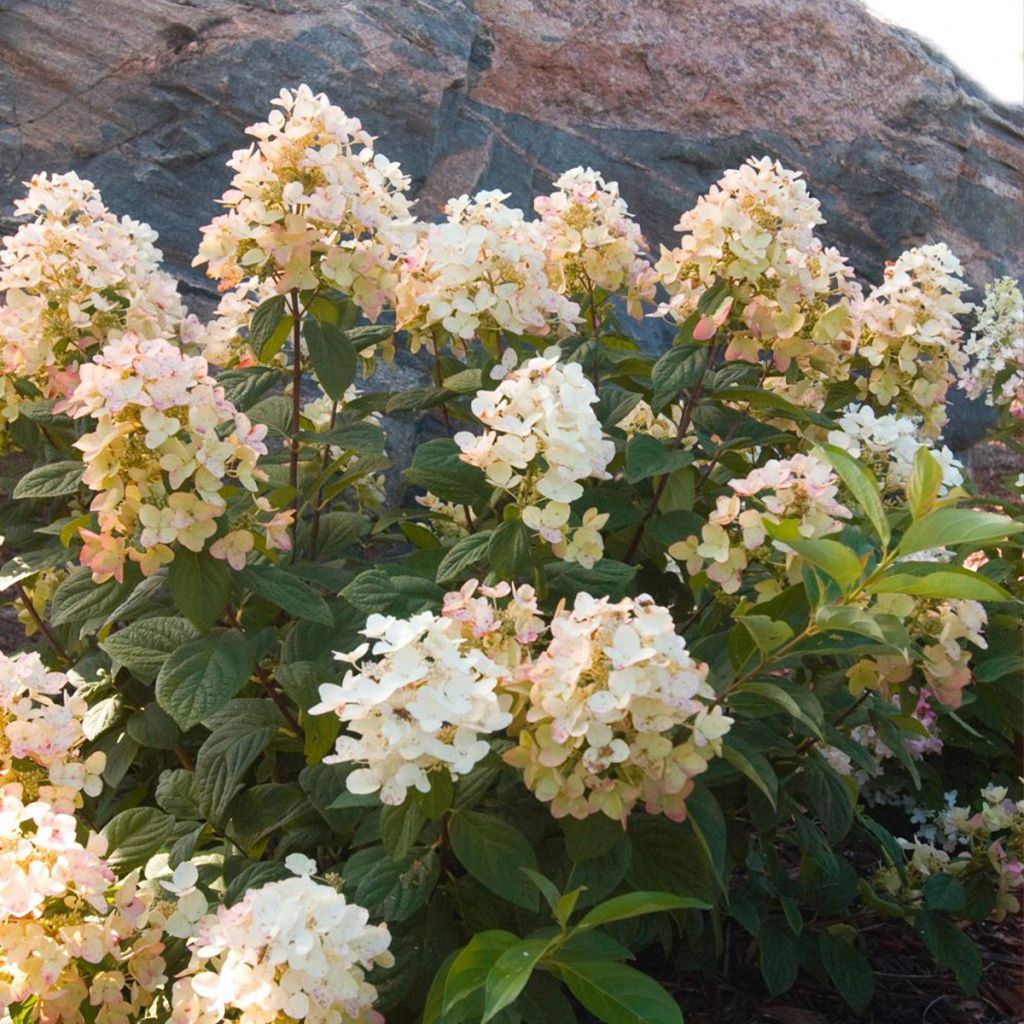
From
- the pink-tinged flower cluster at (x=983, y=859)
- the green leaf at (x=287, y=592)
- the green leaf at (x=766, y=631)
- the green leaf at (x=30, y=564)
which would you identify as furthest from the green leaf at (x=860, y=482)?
the green leaf at (x=30, y=564)

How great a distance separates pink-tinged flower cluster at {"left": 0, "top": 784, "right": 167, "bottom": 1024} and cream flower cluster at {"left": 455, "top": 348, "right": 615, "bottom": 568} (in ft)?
2.45

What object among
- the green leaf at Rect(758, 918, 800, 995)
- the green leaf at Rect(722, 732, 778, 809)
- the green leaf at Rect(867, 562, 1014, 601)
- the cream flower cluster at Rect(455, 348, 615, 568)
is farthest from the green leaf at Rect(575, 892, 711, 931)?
the green leaf at Rect(758, 918, 800, 995)

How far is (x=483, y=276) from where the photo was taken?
2.27m

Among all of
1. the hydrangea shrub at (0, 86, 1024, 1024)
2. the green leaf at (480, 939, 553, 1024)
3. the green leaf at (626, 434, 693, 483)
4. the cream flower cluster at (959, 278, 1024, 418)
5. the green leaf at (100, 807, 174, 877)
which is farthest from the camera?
the cream flower cluster at (959, 278, 1024, 418)

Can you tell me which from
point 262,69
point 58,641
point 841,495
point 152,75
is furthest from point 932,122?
point 58,641

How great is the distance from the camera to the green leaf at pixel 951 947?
228cm

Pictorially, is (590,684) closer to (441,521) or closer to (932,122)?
(441,521)

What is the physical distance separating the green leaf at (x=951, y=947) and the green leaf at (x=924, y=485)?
3.40 ft

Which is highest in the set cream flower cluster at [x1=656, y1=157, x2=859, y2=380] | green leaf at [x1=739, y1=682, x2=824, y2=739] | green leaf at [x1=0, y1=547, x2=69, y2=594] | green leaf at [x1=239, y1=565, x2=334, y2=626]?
cream flower cluster at [x1=656, y1=157, x2=859, y2=380]

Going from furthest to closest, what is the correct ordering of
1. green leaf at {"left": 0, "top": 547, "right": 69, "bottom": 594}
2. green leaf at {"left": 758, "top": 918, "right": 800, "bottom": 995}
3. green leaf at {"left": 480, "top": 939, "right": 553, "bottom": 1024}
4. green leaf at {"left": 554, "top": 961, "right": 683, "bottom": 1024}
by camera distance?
1. green leaf at {"left": 0, "top": 547, "right": 69, "bottom": 594}
2. green leaf at {"left": 758, "top": 918, "right": 800, "bottom": 995}
3. green leaf at {"left": 554, "top": 961, "right": 683, "bottom": 1024}
4. green leaf at {"left": 480, "top": 939, "right": 553, "bottom": 1024}

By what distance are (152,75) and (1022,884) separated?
330 cm

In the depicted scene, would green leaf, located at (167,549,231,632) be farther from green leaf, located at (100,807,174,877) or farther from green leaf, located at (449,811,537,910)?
green leaf, located at (449,811,537,910)

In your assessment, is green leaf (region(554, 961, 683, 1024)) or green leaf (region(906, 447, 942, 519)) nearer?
green leaf (region(554, 961, 683, 1024))

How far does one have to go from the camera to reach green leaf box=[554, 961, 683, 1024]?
1345mm
